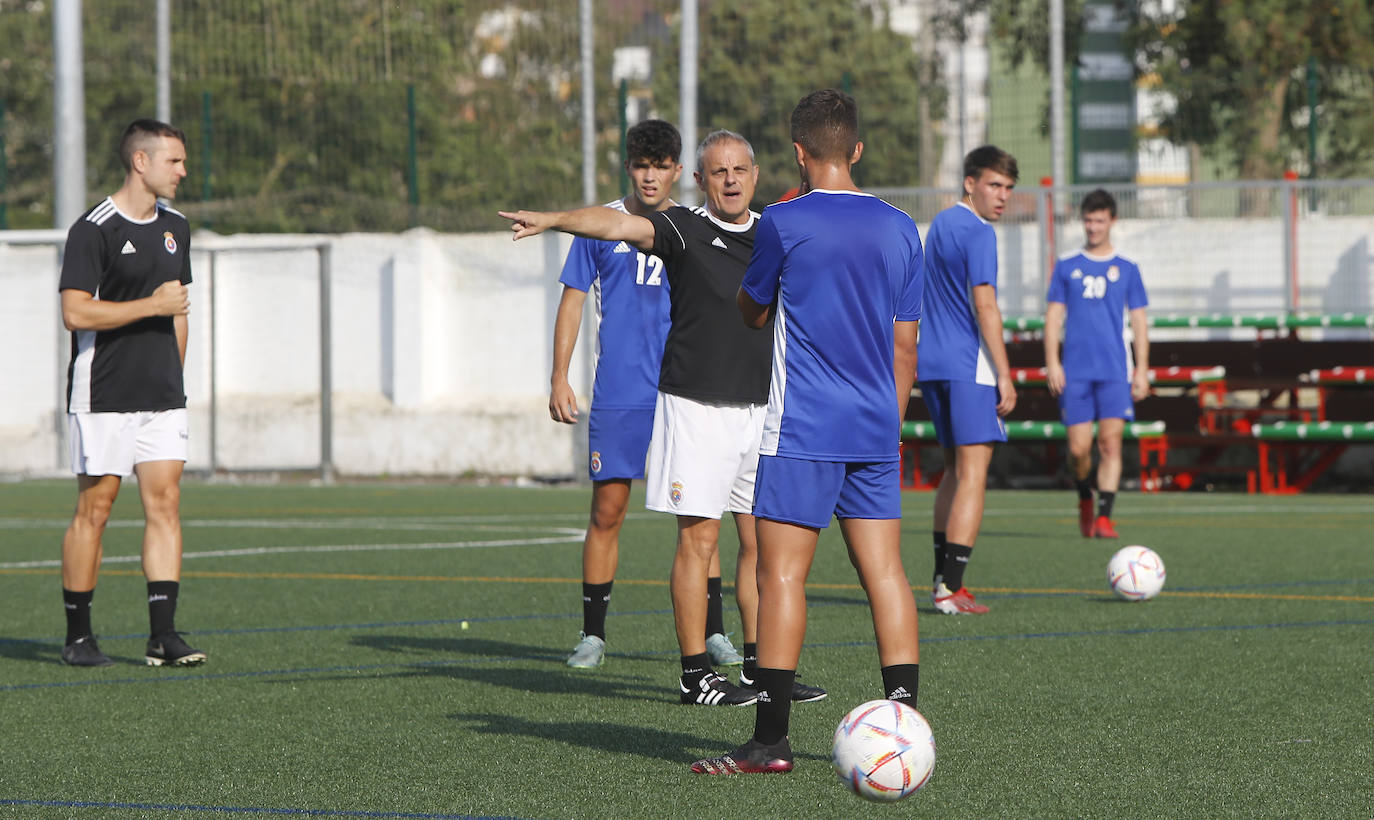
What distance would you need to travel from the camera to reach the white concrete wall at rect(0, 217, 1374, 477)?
19.0m

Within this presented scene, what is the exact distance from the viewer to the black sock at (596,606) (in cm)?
676

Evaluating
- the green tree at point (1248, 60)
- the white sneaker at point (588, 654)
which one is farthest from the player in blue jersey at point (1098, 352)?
the green tree at point (1248, 60)

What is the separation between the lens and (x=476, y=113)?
75.6 feet

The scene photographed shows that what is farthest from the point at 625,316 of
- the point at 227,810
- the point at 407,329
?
the point at 407,329

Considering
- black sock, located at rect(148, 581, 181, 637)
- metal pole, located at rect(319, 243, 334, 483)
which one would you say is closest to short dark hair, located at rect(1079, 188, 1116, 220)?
black sock, located at rect(148, 581, 181, 637)

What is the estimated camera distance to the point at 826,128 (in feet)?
15.3

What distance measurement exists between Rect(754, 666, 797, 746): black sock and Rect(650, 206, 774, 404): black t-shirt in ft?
4.65

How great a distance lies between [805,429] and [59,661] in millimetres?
3944

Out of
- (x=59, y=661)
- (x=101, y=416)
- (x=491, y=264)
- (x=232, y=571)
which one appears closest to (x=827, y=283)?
(x=101, y=416)

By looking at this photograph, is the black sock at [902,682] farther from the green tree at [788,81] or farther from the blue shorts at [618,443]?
the green tree at [788,81]

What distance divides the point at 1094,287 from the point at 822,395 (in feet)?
24.9

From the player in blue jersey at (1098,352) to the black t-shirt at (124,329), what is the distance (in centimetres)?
631

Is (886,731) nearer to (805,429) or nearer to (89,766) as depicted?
(805,429)

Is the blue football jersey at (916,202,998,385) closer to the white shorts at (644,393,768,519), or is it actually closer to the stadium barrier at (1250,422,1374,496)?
the white shorts at (644,393,768,519)
